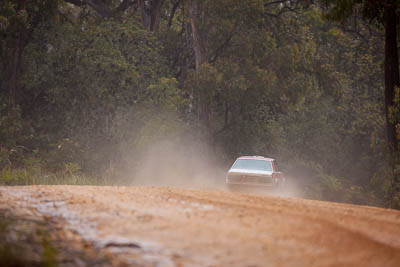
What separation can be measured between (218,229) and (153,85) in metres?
22.1

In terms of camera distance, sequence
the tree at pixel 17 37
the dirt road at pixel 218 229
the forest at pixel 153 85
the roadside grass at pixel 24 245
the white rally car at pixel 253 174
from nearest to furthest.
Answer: the roadside grass at pixel 24 245 < the dirt road at pixel 218 229 < the white rally car at pixel 253 174 < the tree at pixel 17 37 < the forest at pixel 153 85

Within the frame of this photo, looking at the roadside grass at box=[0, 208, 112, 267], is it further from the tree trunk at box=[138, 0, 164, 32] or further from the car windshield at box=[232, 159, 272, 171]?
the tree trunk at box=[138, 0, 164, 32]

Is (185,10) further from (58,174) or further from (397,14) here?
(397,14)

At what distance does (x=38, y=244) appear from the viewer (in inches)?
282

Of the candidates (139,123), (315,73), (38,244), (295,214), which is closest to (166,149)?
(139,123)

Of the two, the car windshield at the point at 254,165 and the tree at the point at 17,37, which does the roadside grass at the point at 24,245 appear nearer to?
the car windshield at the point at 254,165

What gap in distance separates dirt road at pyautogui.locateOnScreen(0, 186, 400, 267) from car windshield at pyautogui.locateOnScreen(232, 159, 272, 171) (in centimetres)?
613

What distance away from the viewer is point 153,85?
3005 cm

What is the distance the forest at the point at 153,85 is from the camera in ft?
96.0

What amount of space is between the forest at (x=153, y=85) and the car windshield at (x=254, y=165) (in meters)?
7.99

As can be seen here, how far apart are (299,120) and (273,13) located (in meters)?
9.43

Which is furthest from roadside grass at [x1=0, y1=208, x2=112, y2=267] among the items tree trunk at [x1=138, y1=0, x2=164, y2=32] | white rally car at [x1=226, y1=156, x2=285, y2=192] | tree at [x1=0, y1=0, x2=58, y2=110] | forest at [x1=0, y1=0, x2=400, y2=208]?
tree trunk at [x1=138, y1=0, x2=164, y2=32]

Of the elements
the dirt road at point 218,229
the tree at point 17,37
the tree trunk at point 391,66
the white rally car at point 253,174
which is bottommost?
the dirt road at point 218,229

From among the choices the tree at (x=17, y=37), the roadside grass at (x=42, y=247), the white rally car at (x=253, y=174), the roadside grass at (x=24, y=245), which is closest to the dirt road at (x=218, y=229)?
the roadside grass at (x=42, y=247)
